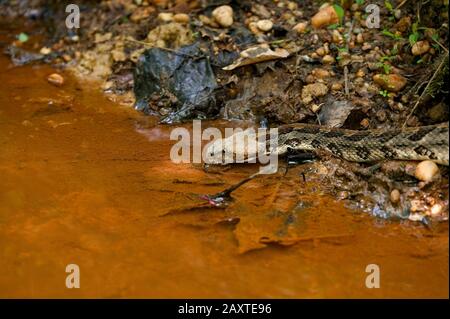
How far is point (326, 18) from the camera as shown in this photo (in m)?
8.02

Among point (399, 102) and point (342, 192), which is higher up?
point (399, 102)

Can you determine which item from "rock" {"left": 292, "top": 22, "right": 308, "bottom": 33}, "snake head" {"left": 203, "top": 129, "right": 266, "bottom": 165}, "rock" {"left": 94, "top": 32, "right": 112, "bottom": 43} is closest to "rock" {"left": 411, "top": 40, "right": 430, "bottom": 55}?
"rock" {"left": 292, "top": 22, "right": 308, "bottom": 33}

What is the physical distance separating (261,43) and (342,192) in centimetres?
315

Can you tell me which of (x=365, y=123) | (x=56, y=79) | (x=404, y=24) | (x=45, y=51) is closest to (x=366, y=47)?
(x=404, y=24)

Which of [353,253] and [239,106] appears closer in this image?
[353,253]

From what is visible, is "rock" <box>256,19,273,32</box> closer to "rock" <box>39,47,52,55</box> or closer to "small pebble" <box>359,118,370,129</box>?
Result: "small pebble" <box>359,118,370,129</box>

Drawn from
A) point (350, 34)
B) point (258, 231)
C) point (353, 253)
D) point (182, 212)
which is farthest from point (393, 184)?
point (350, 34)

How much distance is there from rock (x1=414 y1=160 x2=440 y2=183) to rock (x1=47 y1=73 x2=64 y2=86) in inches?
235

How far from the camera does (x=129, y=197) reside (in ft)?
19.8

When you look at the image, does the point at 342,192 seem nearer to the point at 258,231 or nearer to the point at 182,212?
the point at 258,231

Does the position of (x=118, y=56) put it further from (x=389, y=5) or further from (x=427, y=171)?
(x=427, y=171)

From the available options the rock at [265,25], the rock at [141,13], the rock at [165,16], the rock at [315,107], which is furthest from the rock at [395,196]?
the rock at [141,13]

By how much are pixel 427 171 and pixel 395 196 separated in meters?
0.43

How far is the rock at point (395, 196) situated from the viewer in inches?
225
